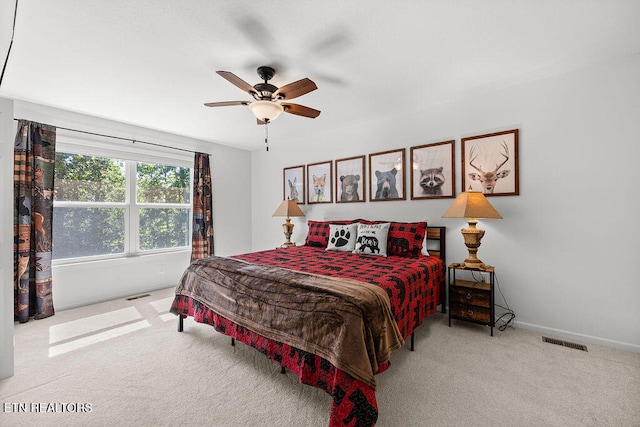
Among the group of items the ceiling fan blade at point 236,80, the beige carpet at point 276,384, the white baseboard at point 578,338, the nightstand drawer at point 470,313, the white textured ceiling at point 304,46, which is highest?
the white textured ceiling at point 304,46

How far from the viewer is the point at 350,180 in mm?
4078

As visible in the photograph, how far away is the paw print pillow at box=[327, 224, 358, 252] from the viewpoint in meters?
3.43

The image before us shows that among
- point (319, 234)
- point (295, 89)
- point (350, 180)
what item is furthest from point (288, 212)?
point (295, 89)

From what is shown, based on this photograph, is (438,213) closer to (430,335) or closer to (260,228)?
(430,335)

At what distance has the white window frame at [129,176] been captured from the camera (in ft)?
11.2

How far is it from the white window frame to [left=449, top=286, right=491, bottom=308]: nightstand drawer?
4.08 meters

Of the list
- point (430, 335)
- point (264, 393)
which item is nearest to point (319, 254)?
point (430, 335)

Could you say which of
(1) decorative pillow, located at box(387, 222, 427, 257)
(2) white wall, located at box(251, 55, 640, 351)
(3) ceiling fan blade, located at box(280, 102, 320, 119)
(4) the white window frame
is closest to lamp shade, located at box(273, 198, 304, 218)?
(4) the white window frame

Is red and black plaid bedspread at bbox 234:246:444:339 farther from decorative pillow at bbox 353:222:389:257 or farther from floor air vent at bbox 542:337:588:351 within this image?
floor air vent at bbox 542:337:588:351

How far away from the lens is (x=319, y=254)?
3.26 meters

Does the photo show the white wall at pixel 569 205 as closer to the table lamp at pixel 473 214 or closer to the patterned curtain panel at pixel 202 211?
the table lamp at pixel 473 214

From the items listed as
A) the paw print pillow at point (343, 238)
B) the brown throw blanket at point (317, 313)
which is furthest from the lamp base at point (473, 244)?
the brown throw blanket at point (317, 313)

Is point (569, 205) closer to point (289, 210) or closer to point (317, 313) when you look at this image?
point (317, 313)

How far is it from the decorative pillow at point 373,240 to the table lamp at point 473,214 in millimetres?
752
